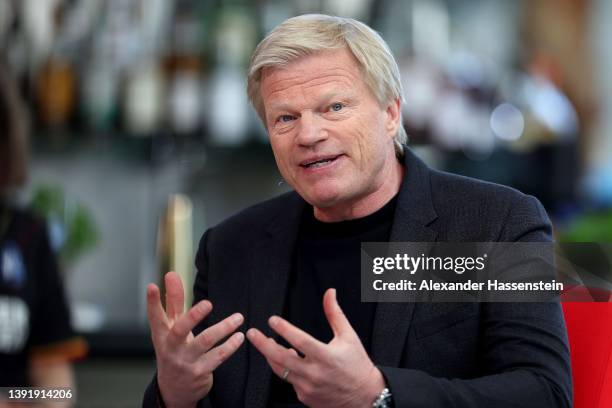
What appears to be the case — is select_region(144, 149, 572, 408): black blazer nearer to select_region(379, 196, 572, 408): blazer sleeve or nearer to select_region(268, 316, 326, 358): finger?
select_region(379, 196, 572, 408): blazer sleeve

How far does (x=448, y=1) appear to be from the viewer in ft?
11.5

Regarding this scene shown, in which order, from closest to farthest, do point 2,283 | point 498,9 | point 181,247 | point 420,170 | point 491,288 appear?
point 491,288, point 420,170, point 2,283, point 181,247, point 498,9

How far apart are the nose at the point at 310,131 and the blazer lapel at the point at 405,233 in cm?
15

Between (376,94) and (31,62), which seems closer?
(376,94)

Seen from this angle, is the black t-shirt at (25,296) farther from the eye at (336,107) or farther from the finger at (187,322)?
the eye at (336,107)

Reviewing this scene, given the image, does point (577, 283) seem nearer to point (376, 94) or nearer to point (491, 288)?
point (491, 288)

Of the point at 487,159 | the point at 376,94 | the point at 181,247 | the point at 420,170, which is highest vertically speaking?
the point at 376,94

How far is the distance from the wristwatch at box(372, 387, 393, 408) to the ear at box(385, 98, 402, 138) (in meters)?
0.42

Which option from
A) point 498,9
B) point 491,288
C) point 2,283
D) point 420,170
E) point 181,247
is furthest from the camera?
point 498,9

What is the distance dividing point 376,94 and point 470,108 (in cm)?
193

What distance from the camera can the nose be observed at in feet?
4.45

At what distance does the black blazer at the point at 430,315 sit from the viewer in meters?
1.22

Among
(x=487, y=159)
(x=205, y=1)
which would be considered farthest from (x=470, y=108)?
(x=205, y=1)

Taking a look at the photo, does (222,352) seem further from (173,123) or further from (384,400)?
(173,123)
